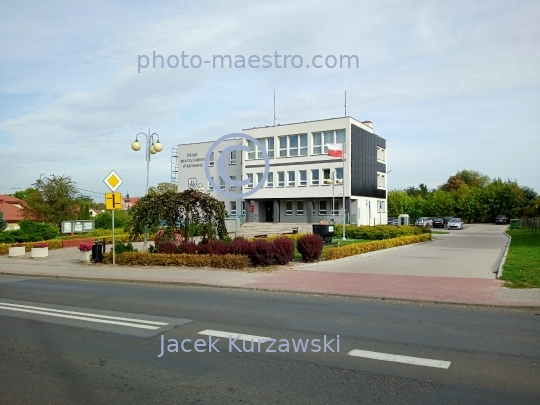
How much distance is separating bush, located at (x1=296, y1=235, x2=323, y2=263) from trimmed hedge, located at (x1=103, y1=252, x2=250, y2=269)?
2284mm

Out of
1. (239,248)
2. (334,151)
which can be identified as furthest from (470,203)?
(239,248)

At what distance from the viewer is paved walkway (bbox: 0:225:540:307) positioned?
11.4m

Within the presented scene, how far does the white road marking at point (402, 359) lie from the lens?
6008mm

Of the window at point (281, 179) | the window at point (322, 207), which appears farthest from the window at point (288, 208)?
the window at point (322, 207)

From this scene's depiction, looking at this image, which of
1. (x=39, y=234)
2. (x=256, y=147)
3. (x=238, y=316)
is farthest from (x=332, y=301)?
(x=256, y=147)

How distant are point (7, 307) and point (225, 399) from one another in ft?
25.3

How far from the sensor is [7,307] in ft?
34.4

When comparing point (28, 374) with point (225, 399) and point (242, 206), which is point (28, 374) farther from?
point (242, 206)

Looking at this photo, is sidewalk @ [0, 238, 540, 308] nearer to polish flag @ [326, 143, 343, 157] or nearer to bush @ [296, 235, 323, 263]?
bush @ [296, 235, 323, 263]

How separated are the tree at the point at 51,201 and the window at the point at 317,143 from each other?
26.3 metres

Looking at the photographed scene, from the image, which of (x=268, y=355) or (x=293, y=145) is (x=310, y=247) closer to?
(x=268, y=355)

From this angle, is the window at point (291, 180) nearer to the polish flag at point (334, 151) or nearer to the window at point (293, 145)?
the window at point (293, 145)

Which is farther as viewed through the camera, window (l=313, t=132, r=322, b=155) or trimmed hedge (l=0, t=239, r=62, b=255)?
window (l=313, t=132, r=322, b=155)

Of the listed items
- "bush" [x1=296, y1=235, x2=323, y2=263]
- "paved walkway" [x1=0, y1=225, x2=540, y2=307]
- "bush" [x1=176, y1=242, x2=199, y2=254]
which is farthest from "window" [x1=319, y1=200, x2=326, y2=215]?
"bush" [x1=176, y1=242, x2=199, y2=254]
